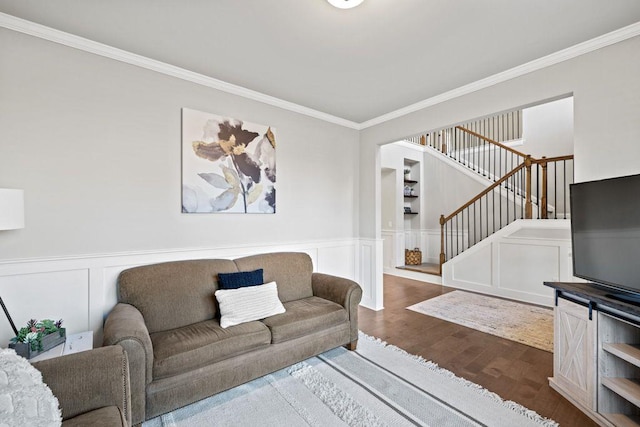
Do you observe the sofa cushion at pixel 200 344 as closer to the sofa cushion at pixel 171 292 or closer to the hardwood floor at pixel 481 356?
the sofa cushion at pixel 171 292

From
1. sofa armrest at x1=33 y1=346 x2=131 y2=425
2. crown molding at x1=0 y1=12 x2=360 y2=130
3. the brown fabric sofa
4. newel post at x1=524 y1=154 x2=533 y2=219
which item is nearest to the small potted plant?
the brown fabric sofa

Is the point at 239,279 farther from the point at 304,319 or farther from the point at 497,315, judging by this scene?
the point at 497,315

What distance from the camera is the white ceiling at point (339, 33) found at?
192 cm

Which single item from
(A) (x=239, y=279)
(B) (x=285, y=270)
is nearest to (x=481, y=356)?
(B) (x=285, y=270)

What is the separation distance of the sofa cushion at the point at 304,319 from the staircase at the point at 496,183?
3.61 metres

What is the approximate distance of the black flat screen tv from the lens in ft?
5.78

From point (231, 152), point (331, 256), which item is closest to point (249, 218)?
point (231, 152)

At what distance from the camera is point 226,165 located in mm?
2975

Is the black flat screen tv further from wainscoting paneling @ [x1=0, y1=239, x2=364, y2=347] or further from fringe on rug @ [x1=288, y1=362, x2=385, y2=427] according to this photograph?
wainscoting paneling @ [x1=0, y1=239, x2=364, y2=347]

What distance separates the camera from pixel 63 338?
1.90 m

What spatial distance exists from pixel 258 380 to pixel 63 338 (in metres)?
1.34

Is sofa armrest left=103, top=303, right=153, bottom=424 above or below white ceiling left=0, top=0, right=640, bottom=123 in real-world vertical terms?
below

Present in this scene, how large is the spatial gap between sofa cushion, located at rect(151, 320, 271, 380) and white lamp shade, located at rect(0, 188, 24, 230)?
3.58 ft

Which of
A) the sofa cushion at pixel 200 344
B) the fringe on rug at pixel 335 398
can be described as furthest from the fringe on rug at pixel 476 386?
the sofa cushion at pixel 200 344
